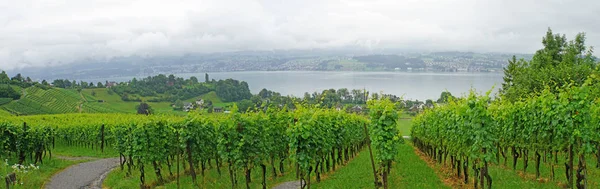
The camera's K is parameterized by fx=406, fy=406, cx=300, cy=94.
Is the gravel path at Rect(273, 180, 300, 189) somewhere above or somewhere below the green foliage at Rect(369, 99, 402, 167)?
below

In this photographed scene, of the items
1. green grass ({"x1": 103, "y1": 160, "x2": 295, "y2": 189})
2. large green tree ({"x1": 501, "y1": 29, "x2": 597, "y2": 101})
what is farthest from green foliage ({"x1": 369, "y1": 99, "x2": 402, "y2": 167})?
large green tree ({"x1": 501, "y1": 29, "x2": 597, "y2": 101})

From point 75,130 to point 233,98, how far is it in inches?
4103

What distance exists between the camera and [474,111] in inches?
448

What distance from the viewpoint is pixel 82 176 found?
21.2 metres

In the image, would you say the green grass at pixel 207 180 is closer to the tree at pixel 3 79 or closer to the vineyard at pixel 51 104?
the vineyard at pixel 51 104

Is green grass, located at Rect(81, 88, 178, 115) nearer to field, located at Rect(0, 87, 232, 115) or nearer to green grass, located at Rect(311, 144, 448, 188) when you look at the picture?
field, located at Rect(0, 87, 232, 115)

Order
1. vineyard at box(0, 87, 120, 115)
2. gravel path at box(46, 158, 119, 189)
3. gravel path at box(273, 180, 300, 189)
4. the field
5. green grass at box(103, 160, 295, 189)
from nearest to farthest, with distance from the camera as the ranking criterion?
1. gravel path at box(273, 180, 300, 189)
2. green grass at box(103, 160, 295, 189)
3. gravel path at box(46, 158, 119, 189)
4. vineyard at box(0, 87, 120, 115)
5. the field

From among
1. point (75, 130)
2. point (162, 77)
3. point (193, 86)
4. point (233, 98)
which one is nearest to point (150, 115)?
point (75, 130)

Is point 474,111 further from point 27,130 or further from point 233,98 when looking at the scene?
point 233,98

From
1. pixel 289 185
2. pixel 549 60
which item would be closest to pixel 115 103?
pixel 549 60

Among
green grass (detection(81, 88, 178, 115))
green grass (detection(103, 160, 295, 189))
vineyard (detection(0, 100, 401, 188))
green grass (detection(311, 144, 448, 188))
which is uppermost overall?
vineyard (detection(0, 100, 401, 188))

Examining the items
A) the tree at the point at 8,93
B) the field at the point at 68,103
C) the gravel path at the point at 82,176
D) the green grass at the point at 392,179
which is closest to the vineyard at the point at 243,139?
the green grass at the point at 392,179

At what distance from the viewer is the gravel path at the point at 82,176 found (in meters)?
18.6

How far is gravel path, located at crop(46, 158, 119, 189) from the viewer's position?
18623 millimetres
